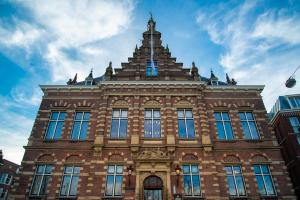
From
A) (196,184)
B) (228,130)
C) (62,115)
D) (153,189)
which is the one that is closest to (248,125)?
(228,130)

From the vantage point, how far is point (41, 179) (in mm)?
17359

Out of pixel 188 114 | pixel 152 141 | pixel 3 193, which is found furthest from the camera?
pixel 3 193

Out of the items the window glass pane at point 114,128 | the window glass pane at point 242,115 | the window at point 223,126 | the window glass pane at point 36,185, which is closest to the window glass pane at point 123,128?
the window glass pane at point 114,128

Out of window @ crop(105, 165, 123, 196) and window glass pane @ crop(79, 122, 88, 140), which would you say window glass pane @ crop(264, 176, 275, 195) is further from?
window glass pane @ crop(79, 122, 88, 140)

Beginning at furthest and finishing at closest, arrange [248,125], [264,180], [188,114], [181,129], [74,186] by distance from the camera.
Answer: [188,114] → [248,125] → [181,129] → [264,180] → [74,186]

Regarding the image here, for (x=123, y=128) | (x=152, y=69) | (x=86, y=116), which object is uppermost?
(x=152, y=69)

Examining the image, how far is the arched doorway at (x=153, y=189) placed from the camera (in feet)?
54.3

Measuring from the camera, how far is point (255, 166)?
17891 millimetres

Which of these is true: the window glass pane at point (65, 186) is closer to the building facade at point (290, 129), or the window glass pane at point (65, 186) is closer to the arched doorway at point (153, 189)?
the arched doorway at point (153, 189)

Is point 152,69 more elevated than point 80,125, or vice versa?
point 152,69

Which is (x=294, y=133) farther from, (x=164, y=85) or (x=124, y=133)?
(x=124, y=133)

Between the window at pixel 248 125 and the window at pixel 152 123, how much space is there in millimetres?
7999

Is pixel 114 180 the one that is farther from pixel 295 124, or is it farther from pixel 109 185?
pixel 295 124

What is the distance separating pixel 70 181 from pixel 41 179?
7.92 feet
